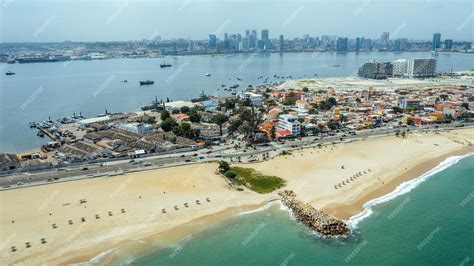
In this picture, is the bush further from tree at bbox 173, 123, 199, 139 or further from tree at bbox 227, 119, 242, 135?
tree at bbox 227, 119, 242, 135

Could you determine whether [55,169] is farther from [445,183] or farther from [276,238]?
[445,183]

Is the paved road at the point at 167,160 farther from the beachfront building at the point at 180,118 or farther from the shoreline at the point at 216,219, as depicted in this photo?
the beachfront building at the point at 180,118

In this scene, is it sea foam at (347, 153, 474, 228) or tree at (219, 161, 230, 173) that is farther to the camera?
tree at (219, 161, 230, 173)

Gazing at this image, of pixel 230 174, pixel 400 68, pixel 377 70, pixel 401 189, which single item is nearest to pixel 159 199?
pixel 230 174

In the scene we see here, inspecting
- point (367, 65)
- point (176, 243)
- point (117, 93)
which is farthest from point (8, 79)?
point (176, 243)

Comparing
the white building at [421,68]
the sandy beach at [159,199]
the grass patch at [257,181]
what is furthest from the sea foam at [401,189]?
the white building at [421,68]

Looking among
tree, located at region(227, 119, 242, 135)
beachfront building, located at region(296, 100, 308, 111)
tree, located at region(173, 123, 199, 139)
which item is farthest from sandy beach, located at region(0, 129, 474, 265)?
beachfront building, located at region(296, 100, 308, 111)
